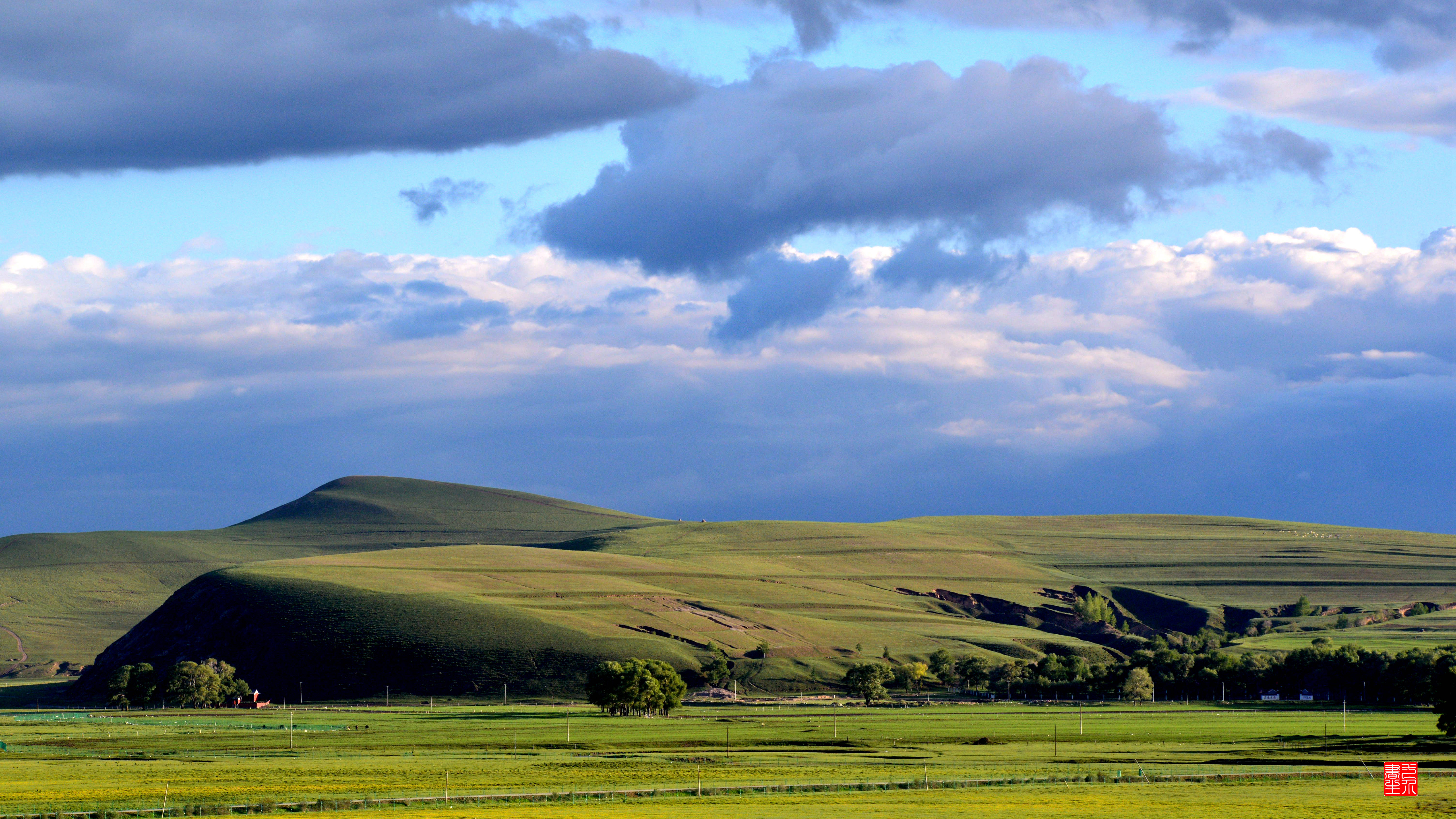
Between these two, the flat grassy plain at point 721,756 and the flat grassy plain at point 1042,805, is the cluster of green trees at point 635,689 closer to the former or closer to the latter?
the flat grassy plain at point 721,756

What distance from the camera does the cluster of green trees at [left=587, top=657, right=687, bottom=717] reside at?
18325 cm

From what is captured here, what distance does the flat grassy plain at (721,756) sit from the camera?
80.6 metres

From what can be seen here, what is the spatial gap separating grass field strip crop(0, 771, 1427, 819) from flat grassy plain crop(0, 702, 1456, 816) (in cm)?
129

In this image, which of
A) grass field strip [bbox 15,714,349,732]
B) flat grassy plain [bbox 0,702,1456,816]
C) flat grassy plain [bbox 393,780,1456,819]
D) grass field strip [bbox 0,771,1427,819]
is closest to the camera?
flat grassy plain [bbox 393,780,1456,819]

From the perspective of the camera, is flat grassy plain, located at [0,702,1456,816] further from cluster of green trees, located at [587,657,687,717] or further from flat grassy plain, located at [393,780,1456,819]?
cluster of green trees, located at [587,657,687,717]

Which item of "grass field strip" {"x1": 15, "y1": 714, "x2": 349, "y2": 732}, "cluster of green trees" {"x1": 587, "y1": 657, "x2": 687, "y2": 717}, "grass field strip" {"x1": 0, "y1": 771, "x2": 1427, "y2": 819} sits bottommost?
"grass field strip" {"x1": 15, "y1": 714, "x2": 349, "y2": 732}

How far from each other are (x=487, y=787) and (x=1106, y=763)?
47451 mm

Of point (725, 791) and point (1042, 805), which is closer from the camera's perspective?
point (1042, 805)

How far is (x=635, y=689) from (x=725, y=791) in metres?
98.2

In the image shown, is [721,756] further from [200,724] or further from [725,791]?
[200,724]

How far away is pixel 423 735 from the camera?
146750mm

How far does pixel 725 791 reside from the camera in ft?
281

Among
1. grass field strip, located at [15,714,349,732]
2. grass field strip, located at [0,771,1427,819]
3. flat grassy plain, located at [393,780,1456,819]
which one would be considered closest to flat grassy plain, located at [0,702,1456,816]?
flat grassy plain, located at [393,780,1456,819]

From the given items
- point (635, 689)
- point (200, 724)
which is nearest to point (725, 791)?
point (635, 689)
